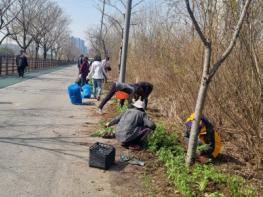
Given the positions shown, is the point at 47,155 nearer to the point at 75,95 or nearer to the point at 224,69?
the point at 224,69

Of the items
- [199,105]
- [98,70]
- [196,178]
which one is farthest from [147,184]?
[98,70]

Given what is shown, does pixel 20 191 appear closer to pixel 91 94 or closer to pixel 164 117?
pixel 164 117

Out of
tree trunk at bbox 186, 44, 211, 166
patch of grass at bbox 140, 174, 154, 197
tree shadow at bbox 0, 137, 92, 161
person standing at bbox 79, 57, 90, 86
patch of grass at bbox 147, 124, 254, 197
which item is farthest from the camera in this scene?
person standing at bbox 79, 57, 90, 86

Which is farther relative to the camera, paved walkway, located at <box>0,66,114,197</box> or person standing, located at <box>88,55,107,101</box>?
person standing, located at <box>88,55,107,101</box>

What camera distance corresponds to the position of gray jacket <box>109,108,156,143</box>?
700 centimetres

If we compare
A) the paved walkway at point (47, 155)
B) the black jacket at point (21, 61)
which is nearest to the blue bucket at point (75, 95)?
the paved walkway at point (47, 155)

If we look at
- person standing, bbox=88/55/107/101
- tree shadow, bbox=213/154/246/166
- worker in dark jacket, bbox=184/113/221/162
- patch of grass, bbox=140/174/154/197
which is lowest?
patch of grass, bbox=140/174/154/197

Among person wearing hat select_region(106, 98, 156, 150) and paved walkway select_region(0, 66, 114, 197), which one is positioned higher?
person wearing hat select_region(106, 98, 156, 150)

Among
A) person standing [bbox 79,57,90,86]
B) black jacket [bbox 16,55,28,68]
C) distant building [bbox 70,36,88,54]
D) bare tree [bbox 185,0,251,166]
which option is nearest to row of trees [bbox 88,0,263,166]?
bare tree [bbox 185,0,251,166]

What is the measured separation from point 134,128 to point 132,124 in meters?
0.08

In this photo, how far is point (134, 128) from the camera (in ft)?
23.0

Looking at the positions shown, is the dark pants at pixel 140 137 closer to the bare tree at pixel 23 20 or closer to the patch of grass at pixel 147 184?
the patch of grass at pixel 147 184

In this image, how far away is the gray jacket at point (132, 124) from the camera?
700 cm

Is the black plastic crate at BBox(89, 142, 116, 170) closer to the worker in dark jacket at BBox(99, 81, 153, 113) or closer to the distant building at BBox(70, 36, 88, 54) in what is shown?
the worker in dark jacket at BBox(99, 81, 153, 113)
